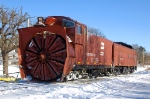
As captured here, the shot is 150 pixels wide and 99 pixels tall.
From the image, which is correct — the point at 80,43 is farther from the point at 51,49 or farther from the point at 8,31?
the point at 8,31

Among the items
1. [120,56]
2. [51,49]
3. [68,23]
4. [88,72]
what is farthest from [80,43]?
[120,56]

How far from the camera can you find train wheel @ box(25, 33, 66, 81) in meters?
13.6

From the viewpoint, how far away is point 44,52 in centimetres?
1384

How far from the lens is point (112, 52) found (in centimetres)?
2539

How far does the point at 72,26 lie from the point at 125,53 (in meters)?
18.4

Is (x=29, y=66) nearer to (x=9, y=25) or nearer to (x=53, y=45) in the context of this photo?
(x=53, y=45)

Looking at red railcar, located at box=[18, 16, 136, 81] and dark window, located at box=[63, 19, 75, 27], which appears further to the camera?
dark window, located at box=[63, 19, 75, 27]

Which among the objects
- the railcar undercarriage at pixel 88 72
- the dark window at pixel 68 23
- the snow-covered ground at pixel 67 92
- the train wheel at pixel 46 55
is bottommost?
the snow-covered ground at pixel 67 92

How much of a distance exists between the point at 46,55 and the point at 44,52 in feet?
0.71

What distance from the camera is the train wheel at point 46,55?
1362cm

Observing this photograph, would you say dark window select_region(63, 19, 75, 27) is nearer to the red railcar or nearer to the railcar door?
the red railcar

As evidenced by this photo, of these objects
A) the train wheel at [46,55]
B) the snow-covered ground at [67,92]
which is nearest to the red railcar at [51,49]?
the train wheel at [46,55]

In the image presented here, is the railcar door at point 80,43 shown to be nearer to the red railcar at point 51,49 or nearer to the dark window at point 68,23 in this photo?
the red railcar at point 51,49

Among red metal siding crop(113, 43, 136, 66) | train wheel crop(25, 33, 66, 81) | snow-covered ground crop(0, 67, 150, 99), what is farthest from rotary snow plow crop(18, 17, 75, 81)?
red metal siding crop(113, 43, 136, 66)
